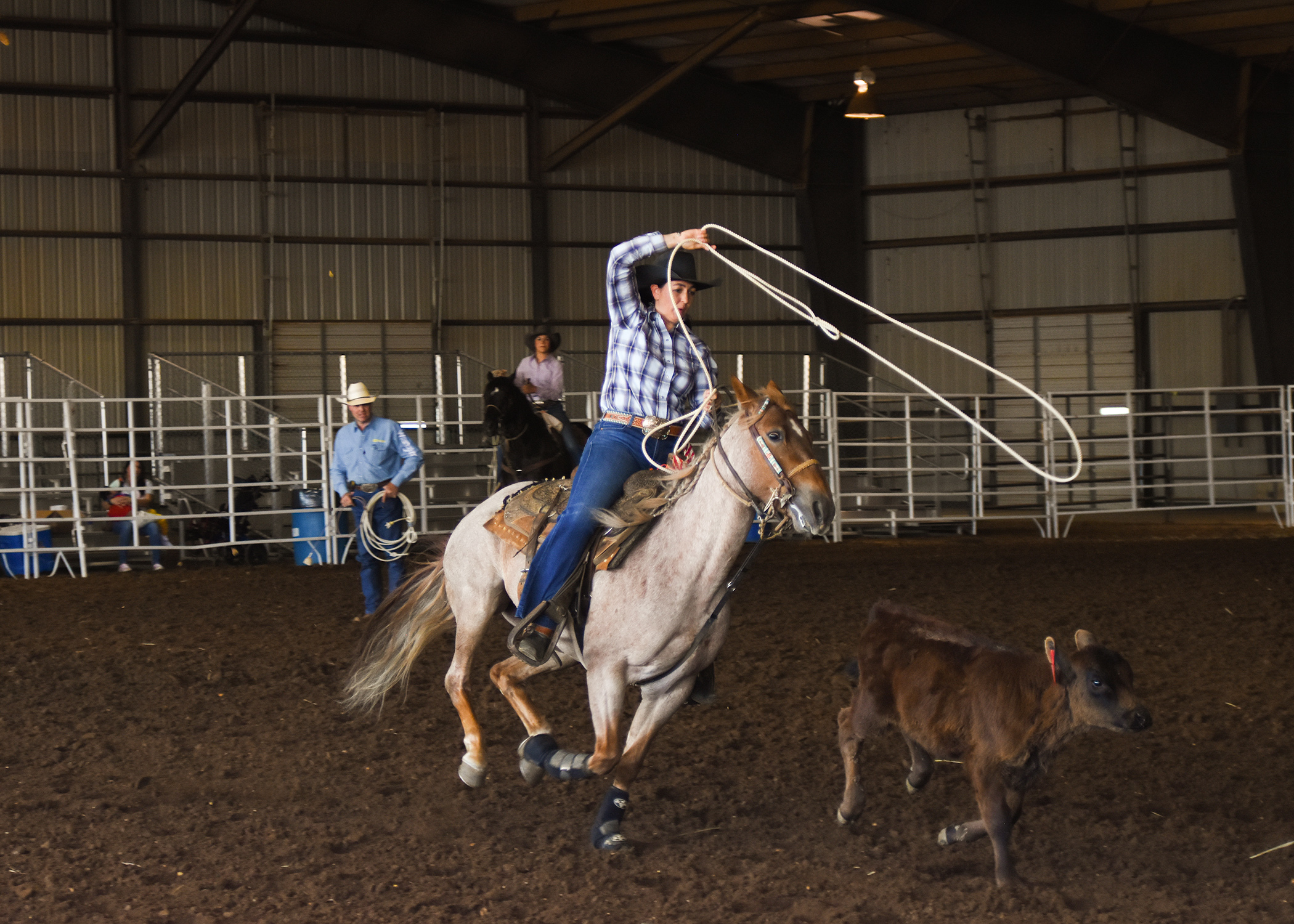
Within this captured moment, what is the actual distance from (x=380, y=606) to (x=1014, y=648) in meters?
2.49

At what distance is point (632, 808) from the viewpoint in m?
4.11

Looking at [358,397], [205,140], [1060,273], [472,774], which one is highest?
[205,140]

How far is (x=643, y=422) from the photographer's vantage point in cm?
384

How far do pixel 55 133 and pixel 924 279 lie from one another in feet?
40.6

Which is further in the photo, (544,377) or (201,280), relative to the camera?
(201,280)

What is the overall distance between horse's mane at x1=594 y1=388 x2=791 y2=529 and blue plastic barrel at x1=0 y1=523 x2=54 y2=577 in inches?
349

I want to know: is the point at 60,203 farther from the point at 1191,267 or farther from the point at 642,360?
the point at 1191,267

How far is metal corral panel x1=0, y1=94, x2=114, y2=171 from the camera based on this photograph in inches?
636

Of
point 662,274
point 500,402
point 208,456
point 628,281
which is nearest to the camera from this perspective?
point 628,281

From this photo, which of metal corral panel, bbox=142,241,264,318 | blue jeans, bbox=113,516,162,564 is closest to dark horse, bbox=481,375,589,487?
blue jeans, bbox=113,516,162,564

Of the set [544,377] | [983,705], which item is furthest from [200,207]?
[983,705]

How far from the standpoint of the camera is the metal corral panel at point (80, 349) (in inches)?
639

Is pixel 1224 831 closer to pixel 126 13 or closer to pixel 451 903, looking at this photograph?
pixel 451 903

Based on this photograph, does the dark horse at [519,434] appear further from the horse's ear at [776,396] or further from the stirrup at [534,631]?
the horse's ear at [776,396]
